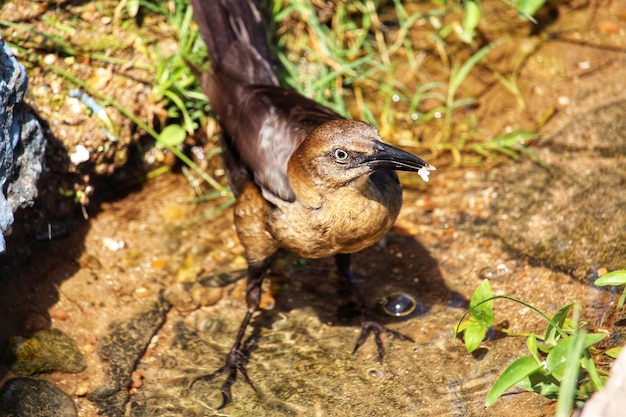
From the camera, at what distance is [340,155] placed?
140 inches

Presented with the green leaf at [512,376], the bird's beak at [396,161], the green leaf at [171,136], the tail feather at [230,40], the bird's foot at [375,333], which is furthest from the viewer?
the green leaf at [171,136]

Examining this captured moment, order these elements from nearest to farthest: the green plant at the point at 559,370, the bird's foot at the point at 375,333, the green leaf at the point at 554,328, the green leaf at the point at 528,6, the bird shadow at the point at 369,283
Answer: the green plant at the point at 559,370
the green leaf at the point at 554,328
the bird's foot at the point at 375,333
the bird shadow at the point at 369,283
the green leaf at the point at 528,6

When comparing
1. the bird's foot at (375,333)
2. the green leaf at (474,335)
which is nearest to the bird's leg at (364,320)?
the bird's foot at (375,333)

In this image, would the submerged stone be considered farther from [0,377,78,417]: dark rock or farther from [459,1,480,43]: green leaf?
[459,1,480,43]: green leaf

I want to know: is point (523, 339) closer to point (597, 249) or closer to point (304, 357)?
point (597, 249)

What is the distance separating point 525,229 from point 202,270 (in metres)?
1.83

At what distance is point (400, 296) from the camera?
14.1ft

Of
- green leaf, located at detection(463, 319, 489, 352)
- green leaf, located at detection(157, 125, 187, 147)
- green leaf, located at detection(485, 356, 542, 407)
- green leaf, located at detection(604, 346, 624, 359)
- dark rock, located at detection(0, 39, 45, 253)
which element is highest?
dark rock, located at detection(0, 39, 45, 253)

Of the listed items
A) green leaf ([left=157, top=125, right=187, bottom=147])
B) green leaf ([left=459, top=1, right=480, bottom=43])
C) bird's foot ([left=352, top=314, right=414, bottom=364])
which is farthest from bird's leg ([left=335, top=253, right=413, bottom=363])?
green leaf ([left=459, top=1, right=480, bottom=43])

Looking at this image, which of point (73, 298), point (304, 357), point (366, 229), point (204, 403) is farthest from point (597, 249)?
point (73, 298)

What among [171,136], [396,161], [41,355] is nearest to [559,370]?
[396,161]

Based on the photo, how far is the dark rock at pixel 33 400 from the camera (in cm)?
349

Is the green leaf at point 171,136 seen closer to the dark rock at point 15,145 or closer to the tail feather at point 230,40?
the tail feather at point 230,40

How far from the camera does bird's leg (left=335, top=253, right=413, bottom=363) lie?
396 centimetres
